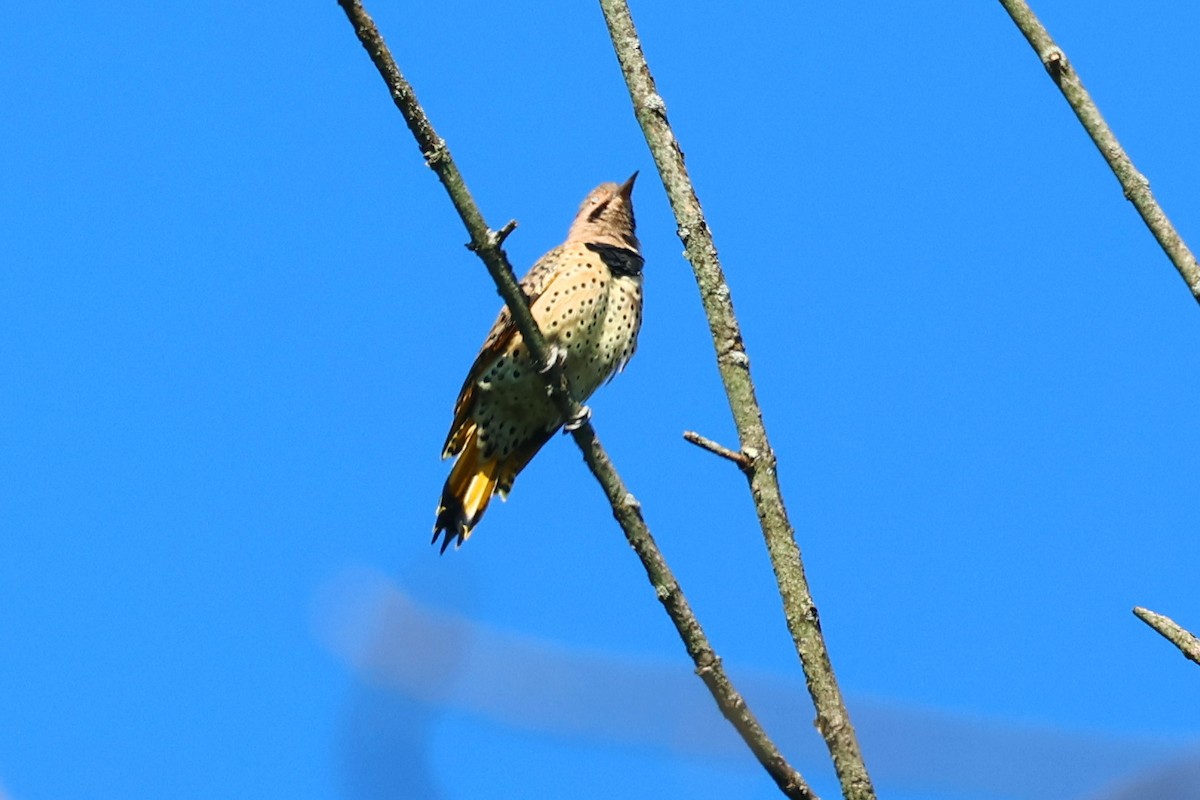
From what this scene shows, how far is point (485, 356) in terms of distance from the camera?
5.95 m

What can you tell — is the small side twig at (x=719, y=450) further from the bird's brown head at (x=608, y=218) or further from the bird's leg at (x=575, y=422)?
the bird's brown head at (x=608, y=218)

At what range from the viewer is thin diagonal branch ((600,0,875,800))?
2367 millimetres

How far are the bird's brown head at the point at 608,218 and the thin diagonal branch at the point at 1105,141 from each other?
12.8 feet

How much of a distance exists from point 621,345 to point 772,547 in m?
3.51

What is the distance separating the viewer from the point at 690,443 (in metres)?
2.88

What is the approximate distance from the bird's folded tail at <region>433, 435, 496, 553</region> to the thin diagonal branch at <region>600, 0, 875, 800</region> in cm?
306

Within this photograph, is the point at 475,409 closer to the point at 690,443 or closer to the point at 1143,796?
the point at 690,443

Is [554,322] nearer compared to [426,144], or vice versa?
[426,144]

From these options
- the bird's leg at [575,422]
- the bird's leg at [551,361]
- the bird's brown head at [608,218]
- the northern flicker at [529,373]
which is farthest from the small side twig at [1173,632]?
the bird's brown head at [608,218]

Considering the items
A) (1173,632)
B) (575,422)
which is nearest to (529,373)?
(575,422)

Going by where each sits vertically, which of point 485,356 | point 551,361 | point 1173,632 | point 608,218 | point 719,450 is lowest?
point 1173,632

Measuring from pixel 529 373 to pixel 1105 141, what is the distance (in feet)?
11.4

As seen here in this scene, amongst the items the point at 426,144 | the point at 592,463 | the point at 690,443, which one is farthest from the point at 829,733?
the point at 426,144

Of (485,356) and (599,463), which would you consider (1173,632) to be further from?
(485,356)
